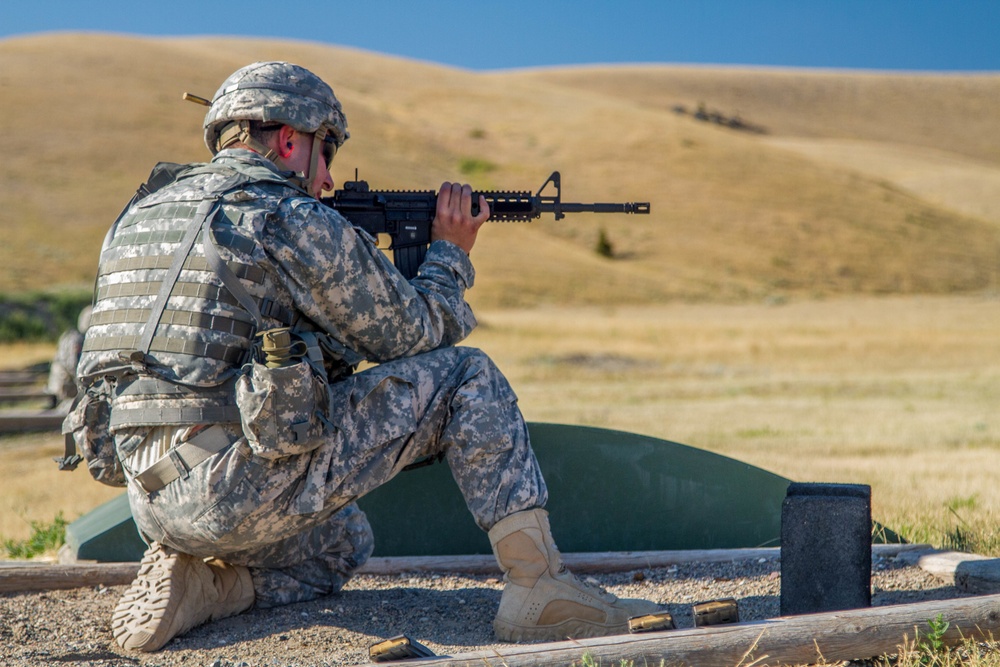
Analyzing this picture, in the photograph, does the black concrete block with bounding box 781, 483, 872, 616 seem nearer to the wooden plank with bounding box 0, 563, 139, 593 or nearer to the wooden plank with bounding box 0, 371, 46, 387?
the wooden plank with bounding box 0, 563, 139, 593

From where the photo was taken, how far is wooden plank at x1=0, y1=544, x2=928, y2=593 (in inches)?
179

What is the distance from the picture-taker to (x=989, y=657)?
316 centimetres

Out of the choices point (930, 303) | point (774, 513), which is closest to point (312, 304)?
point (774, 513)

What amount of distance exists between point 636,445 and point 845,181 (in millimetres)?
67377

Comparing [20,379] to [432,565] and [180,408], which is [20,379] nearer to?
[432,565]

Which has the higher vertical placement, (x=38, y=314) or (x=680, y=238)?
(x=680, y=238)

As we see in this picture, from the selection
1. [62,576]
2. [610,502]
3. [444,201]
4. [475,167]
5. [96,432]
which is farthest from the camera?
[475,167]

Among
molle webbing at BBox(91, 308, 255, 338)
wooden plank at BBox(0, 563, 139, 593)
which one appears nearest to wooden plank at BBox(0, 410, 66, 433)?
wooden plank at BBox(0, 563, 139, 593)

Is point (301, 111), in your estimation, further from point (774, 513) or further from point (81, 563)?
point (774, 513)

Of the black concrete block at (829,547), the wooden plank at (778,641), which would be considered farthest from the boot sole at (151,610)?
the black concrete block at (829,547)

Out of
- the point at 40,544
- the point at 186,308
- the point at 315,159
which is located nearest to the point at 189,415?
the point at 186,308

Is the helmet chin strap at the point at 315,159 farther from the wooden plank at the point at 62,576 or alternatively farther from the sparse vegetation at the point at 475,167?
the sparse vegetation at the point at 475,167

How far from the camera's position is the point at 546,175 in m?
67.5

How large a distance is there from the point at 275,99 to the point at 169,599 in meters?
1.77
